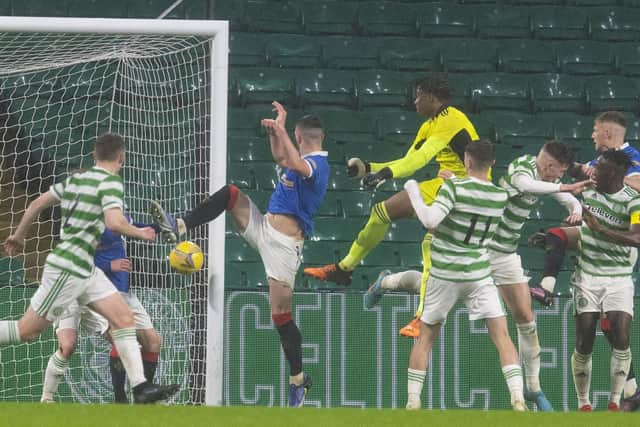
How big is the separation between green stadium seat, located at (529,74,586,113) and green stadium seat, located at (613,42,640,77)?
1.62ft

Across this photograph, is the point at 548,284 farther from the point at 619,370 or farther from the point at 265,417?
the point at 265,417

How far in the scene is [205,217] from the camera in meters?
8.10

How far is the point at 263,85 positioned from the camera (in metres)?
12.8

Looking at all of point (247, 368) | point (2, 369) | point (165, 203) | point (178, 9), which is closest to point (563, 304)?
point (247, 368)

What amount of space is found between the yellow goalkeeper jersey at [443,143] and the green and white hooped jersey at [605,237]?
791 millimetres

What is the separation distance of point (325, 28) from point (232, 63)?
103cm

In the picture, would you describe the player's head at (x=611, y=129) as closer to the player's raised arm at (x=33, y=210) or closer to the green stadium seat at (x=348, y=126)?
the player's raised arm at (x=33, y=210)

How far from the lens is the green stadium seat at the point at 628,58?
1352 cm

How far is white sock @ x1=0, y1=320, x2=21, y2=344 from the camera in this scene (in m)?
7.29

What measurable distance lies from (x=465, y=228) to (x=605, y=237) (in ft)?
3.92

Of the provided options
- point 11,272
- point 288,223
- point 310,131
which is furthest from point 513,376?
point 11,272

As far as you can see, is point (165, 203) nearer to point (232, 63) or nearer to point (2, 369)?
point (2, 369)

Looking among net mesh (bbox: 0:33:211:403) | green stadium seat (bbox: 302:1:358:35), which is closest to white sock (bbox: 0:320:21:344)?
net mesh (bbox: 0:33:211:403)

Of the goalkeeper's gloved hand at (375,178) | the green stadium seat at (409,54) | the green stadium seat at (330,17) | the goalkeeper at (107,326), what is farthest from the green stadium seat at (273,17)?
the goalkeeper's gloved hand at (375,178)
